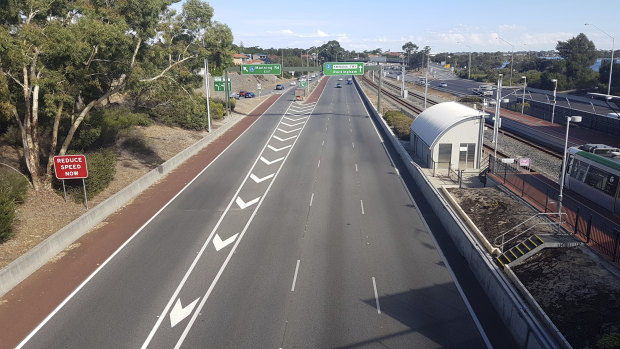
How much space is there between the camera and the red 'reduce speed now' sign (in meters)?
22.5

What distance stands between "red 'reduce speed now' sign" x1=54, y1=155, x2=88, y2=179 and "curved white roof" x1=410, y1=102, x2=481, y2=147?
21366 mm

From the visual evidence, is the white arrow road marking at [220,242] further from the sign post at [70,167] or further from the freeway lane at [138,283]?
the sign post at [70,167]

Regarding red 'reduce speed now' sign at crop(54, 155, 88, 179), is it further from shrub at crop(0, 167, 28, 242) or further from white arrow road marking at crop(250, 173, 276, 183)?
white arrow road marking at crop(250, 173, 276, 183)

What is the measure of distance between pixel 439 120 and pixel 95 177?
75.8 feet

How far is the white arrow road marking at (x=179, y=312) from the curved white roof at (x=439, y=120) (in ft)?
69.7

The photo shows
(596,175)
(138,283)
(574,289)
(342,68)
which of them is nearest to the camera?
(574,289)

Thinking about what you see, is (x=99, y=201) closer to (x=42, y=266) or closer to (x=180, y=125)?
(x=42, y=266)

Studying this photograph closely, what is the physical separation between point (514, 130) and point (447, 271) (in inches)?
1350

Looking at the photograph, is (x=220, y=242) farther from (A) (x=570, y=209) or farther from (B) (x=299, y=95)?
(B) (x=299, y=95)

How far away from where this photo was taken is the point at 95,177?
25.5 m

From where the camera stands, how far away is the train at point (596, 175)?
20.2 meters

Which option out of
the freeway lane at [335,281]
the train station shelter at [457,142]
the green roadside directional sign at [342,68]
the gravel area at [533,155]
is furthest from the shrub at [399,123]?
the freeway lane at [335,281]

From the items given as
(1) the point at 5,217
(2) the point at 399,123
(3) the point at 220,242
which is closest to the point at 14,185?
(1) the point at 5,217

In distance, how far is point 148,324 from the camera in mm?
13859
